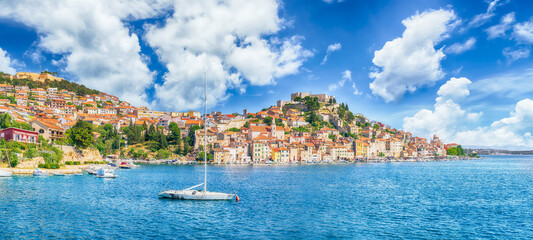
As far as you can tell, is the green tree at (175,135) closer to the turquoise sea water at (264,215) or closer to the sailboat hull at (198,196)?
the turquoise sea water at (264,215)

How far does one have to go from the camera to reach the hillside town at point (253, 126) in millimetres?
101250

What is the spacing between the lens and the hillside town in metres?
101

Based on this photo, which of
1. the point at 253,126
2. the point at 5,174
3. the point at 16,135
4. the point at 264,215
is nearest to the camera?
the point at 264,215

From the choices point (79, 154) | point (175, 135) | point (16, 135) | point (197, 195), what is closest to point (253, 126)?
point (175, 135)

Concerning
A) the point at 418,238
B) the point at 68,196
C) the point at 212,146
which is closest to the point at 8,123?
the point at 68,196

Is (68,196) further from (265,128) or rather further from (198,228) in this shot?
(265,128)

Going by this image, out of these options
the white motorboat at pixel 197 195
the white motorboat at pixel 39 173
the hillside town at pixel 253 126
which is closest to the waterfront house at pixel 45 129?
the hillside town at pixel 253 126

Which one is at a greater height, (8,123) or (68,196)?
(8,123)

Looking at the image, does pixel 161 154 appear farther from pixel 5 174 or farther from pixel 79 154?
pixel 5 174

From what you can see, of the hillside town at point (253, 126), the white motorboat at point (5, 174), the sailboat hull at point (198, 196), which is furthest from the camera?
the hillside town at point (253, 126)

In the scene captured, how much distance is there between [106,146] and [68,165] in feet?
130

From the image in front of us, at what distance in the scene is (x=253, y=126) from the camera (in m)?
116

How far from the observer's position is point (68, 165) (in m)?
57.3

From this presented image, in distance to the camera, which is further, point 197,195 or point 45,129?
point 45,129
